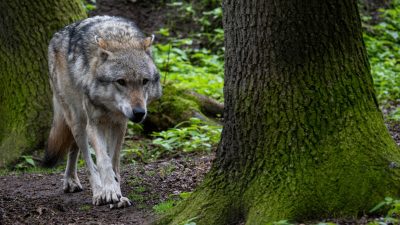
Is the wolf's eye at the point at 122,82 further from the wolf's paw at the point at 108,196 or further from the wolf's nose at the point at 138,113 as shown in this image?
the wolf's paw at the point at 108,196

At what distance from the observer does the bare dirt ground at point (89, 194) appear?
557cm

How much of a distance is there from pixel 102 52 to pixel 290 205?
284cm

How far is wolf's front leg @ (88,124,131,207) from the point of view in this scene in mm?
5980

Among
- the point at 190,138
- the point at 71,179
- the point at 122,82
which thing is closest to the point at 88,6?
the point at 190,138

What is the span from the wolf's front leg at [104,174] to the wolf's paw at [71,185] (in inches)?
27.4

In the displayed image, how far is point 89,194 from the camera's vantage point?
6.69 m

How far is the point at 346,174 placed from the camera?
14.0 feet

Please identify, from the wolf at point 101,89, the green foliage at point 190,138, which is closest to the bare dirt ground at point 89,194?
the wolf at point 101,89

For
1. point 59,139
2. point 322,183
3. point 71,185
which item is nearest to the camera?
point 322,183

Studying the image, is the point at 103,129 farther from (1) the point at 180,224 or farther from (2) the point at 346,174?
(2) the point at 346,174

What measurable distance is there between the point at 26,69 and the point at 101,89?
2549 millimetres

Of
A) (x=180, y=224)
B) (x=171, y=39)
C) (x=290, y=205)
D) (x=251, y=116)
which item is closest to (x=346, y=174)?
(x=290, y=205)

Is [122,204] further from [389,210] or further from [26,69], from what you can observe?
[26,69]

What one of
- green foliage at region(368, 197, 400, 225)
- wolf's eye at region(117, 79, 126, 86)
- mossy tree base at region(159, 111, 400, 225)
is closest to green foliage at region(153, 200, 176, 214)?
mossy tree base at region(159, 111, 400, 225)
